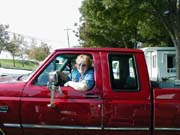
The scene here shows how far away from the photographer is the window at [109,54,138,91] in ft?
20.2

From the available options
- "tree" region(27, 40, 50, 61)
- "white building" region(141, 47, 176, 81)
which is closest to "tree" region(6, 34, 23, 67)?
"tree" region(27, 40, 50, 61)

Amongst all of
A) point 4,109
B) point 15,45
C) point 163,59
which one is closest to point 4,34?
point 15,45

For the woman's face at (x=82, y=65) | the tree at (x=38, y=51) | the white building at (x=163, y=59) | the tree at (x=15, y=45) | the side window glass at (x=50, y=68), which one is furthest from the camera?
the tree at (x=38, y=51)

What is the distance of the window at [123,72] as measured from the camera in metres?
6.17

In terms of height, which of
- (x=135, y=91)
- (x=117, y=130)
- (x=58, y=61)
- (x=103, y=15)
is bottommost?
(x=117, y=130)

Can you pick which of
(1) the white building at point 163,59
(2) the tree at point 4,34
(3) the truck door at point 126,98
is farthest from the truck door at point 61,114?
(2) the tree at point 4,34

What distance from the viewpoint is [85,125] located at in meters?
5.99

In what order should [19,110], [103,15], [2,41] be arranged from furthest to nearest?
[2,41], [103,15], [19,110]

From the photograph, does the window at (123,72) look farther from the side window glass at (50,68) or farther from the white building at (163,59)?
the white building at (163,59)

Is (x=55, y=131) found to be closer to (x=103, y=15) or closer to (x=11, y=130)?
(x=11, y=130)

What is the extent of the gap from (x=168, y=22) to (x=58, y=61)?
23.8m

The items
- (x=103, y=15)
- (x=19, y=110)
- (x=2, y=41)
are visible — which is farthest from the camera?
(x=2, y=41)

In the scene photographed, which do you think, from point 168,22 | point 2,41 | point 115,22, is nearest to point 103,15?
point 115,22

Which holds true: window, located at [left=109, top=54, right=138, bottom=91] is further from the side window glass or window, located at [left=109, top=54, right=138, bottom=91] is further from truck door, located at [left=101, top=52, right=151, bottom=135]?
the side window glass
